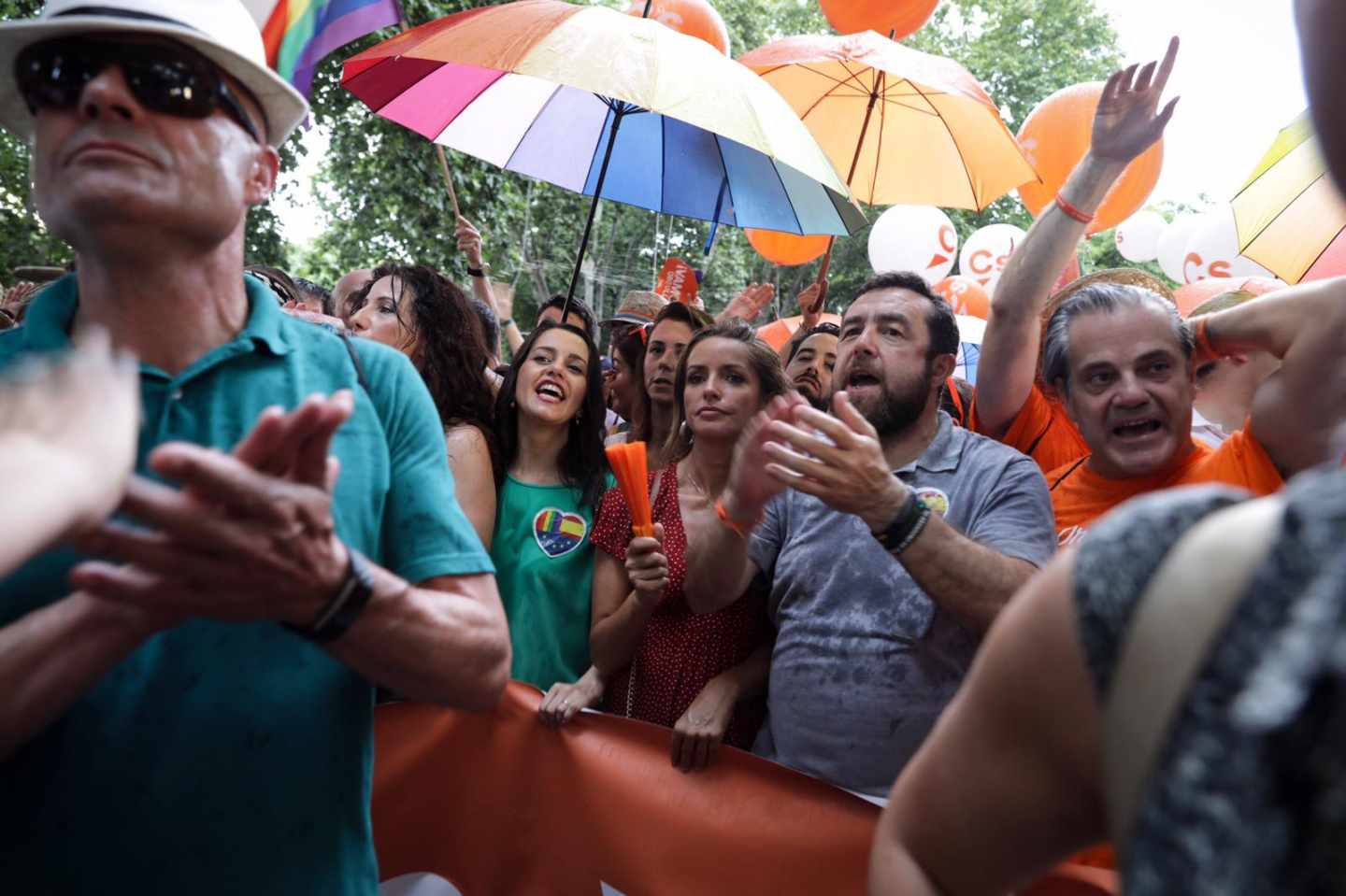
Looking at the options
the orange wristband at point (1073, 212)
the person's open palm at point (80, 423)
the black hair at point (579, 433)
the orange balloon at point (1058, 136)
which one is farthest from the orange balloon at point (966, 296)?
the person's open palm at point (80, 423)

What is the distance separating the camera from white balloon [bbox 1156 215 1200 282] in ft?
33.3

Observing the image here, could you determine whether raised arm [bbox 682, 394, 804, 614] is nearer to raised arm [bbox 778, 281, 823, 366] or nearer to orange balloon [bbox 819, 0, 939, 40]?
raised arm [bbox 778, 281, 823, 366]

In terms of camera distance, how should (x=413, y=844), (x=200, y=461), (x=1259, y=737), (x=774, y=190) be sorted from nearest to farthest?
(x=1259, y=737) → (x=200, y=461) → (x=413, y=844) → (x=774, y=190)

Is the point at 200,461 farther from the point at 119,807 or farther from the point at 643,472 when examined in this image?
the point at 643,472

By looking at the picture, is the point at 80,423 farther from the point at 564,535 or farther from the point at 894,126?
the point at 894,126

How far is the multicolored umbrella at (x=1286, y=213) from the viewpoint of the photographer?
483cm

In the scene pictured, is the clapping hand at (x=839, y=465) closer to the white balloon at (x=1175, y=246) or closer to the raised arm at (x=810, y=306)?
the raised arm at (x=810, y=306)

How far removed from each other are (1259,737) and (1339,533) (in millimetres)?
134

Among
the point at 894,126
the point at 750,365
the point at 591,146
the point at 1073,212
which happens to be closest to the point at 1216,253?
the point at 894,126

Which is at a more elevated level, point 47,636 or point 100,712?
point 47,636

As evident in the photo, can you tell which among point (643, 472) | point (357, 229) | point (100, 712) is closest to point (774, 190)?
point (643, 472)

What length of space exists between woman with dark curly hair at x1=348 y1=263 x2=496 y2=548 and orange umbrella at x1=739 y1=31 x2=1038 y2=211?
2.11m

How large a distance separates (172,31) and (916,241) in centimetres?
914

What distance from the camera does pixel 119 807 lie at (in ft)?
4.63
